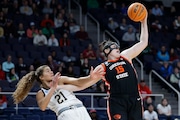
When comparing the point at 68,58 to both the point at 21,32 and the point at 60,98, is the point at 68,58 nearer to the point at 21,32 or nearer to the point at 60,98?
the point at 21,32

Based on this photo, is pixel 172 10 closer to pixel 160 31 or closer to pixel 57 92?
pixel 160 31

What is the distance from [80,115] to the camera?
792 cm

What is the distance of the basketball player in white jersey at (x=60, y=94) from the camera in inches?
311

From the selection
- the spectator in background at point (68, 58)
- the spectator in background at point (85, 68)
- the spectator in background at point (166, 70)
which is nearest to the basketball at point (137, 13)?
the spectator in background at point (85, 68)

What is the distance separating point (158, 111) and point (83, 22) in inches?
302

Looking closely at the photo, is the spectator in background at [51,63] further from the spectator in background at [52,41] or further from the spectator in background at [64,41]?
the spectator in background at [64,41]

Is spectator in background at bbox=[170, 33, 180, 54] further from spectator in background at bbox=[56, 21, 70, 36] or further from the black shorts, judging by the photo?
the black shorts

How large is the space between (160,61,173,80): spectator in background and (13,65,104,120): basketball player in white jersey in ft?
41.8

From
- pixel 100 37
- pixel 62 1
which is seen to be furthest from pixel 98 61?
pixel 62 1

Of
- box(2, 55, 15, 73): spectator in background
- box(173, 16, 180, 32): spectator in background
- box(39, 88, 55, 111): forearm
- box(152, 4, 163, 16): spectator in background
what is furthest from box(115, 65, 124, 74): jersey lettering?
box(152, 4, 163, 16): spectator in background

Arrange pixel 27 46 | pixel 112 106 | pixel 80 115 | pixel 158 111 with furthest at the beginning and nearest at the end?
pixel 27 46
pixel 158 111
pixel 112 106
pixel 80 115

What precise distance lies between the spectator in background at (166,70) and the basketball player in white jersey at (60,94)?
12.7 metres

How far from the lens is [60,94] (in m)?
8.09

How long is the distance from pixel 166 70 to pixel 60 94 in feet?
43.0
